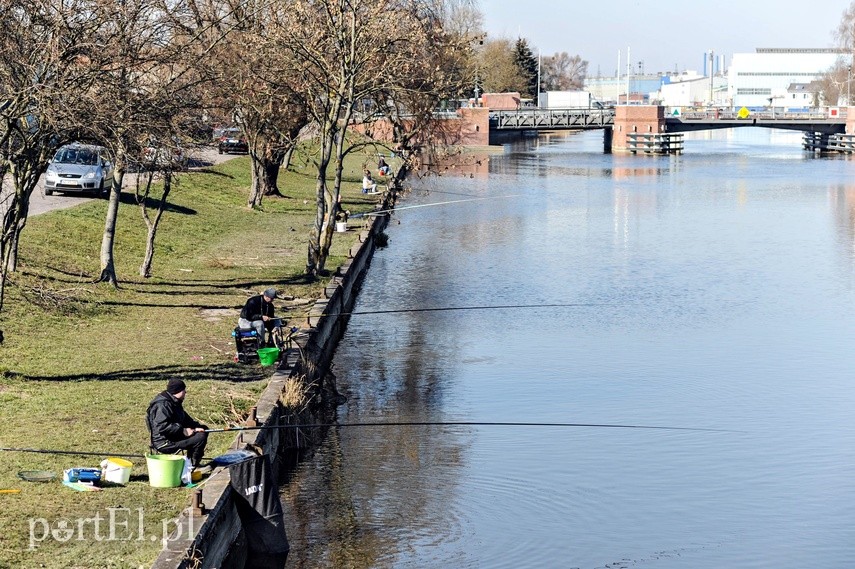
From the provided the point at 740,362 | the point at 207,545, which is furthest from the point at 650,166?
the point at 207,545

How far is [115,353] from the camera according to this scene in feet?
58.9

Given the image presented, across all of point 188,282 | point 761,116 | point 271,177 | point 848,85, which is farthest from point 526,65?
point 188,282

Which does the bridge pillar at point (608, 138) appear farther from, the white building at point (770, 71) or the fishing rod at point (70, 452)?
the white building at point (770, 71)

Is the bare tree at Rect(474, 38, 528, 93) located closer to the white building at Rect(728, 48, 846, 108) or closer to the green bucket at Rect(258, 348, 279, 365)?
the white building at Rect(728, 48, 846, 108)

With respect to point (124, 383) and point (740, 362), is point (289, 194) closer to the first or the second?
point (740, 362)

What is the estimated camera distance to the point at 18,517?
10.9 meters

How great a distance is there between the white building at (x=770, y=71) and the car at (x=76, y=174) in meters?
159

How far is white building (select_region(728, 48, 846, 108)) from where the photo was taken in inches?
7224

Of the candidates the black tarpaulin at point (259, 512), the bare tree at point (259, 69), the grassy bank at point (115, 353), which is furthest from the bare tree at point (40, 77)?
the bare tree at point (259, 69)

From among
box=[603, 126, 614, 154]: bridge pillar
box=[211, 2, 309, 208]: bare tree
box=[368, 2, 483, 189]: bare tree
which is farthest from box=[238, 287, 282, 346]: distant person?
box=[603, 126, 614, 154]: bridge pillar

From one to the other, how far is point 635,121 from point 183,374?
77.0 metres

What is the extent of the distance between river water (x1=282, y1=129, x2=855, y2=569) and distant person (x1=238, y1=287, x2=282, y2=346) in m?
1.66

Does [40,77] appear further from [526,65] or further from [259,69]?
[526,65]

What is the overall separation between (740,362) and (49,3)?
13320 mm
